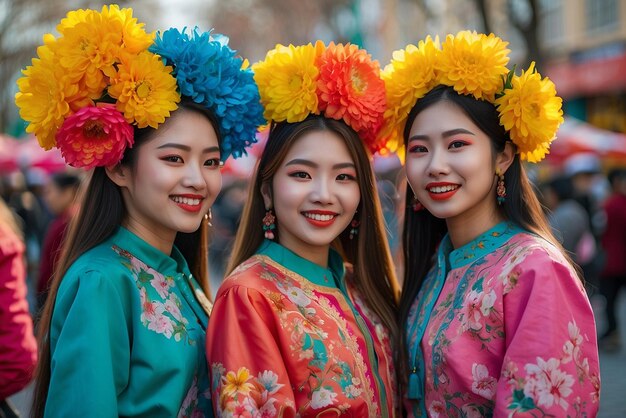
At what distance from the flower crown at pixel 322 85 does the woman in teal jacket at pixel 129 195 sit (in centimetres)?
12

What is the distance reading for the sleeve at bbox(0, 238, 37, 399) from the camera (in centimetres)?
322

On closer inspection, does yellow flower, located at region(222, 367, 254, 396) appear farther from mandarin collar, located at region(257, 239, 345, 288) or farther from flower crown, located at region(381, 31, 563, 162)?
flower crown, located at region(381, 31, 563, 162)

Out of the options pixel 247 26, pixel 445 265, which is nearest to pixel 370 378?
pixel 445 265

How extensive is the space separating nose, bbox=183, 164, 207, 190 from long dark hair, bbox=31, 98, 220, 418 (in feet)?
0.60

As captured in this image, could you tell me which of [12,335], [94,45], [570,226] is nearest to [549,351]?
[94,45]

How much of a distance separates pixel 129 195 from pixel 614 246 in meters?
6.67

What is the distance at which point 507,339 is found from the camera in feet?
8.57

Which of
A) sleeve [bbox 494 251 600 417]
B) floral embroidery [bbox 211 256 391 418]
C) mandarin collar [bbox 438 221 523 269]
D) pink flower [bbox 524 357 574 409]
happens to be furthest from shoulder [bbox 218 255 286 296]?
pink flower [bbox 524 357 574 409]

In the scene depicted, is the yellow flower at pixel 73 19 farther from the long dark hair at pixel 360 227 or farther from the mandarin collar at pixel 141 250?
the long dark hair at pixel 360 227

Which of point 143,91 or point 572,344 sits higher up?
point 143,91

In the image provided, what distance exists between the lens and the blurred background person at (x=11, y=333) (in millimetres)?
3219

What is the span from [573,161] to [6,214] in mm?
9425

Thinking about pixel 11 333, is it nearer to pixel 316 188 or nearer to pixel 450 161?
pixel 316 188

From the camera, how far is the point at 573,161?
1153cm
